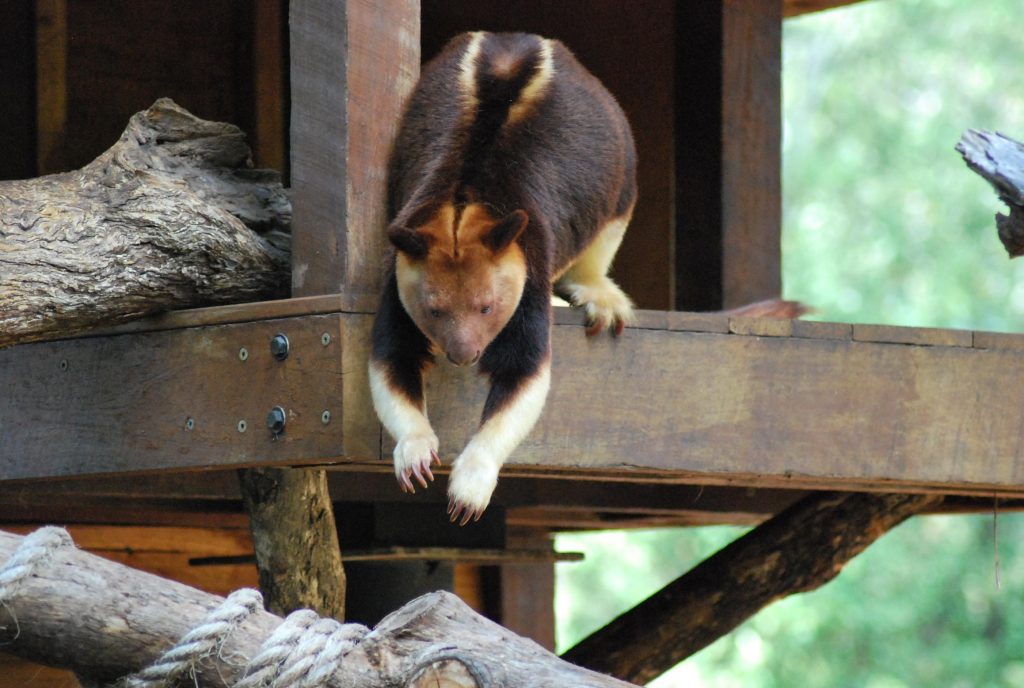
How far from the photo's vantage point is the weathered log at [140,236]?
12.4 ft

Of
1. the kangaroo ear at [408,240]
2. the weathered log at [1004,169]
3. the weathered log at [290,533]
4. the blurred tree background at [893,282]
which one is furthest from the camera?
the blurred tree background at [893,282]

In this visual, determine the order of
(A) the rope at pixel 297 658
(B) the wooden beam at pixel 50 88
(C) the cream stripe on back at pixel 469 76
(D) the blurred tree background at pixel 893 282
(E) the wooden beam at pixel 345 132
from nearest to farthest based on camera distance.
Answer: (A) the rope at pixel 297 658
(E) the wooden beam at pixel 345 132
(C) the cream stripe on back at pixel 469 76
(B) the wooden beam at pixel 50 88
(D) the blurred tree background at pixel 893 282

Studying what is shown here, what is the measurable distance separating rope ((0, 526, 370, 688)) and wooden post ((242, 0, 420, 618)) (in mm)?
991

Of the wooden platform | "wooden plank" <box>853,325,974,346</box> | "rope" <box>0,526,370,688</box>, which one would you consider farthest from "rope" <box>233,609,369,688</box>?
"wooden plank" <box>853,325,974,346</box>

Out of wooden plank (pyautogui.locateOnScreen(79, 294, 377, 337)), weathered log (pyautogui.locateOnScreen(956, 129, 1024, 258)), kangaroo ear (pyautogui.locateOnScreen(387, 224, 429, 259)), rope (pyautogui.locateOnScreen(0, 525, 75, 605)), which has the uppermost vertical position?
weathered log (pyautogui.locateOnScreen(956, 129, 1024, 258))

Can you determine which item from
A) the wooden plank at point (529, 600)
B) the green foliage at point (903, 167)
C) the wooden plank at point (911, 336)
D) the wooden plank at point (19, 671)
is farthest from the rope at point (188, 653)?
the green foliage at point (903, 167)

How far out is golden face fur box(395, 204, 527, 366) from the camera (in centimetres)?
367

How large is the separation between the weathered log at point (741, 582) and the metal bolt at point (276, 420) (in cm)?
215

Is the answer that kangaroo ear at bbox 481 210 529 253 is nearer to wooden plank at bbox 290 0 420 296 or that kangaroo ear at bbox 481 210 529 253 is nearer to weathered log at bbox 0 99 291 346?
wooden plank at bbox 290 0 420 296

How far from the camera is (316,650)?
2.95m

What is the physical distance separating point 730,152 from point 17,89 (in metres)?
2.34

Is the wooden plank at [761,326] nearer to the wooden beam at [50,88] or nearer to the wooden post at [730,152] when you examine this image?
the wooden post at [730,152]

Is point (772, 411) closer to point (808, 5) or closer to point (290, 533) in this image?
point (290, 533)

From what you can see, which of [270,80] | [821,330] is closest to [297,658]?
[821,330]
